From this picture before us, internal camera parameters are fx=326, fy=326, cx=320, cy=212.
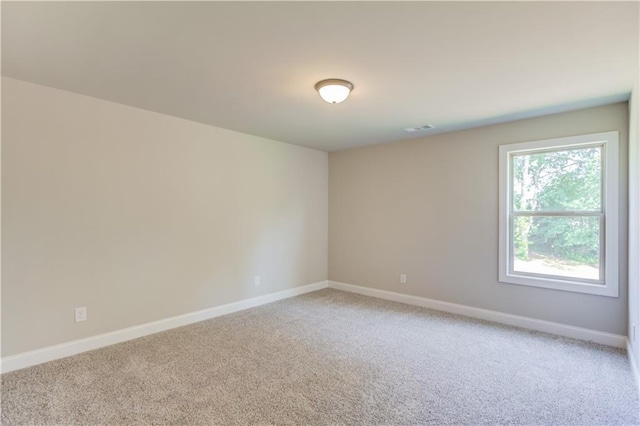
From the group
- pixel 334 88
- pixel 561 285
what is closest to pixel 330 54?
pixel 334 88

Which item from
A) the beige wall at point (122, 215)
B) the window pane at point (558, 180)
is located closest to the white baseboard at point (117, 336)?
the beige wall at point (122, 215)

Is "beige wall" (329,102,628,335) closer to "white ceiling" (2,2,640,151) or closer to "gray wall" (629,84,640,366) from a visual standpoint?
"gray wall" (629,84,640,366)

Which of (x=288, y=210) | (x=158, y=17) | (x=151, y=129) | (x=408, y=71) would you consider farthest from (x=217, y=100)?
(x=288, y=210)

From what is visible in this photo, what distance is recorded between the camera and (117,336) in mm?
3180

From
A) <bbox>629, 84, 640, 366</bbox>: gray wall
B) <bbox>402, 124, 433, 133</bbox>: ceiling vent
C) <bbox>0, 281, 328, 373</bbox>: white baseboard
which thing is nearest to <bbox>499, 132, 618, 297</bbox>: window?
<bbox>629, 84, 640, 366</bbox>: gray wall

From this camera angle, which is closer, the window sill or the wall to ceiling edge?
the wall to ceiling edge

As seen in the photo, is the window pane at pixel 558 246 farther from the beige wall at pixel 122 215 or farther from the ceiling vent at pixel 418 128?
the beige wall at pixel 122 215

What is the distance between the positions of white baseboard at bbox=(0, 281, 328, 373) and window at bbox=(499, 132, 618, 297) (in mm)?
3244

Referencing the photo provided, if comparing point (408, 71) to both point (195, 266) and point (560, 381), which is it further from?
point (195, 266)

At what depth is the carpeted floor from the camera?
2055 millimetres

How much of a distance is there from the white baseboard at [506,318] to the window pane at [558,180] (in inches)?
48.7

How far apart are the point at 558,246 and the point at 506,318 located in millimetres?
994

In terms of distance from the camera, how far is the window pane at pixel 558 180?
3.33 metres

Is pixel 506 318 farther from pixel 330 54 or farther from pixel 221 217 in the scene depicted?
pixel 221 217
